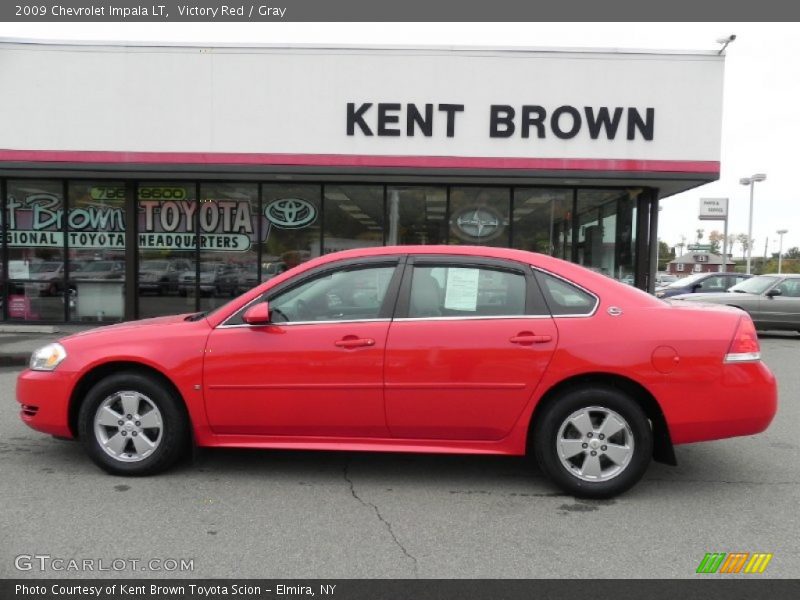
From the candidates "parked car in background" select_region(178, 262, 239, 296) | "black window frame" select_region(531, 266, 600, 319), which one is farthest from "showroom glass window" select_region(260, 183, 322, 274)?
"black window frame" select_region(531, 266, 600, 319)

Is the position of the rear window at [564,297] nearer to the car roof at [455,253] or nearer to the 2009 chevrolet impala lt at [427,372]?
the 2009 chevrolet impala lt at [427,372]

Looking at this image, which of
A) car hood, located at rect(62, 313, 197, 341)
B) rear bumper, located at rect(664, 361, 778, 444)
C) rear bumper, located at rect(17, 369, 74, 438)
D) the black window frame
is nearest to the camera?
rear bumper, located at rect(664, 361, 778, 444)

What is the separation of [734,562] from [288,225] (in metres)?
10.8

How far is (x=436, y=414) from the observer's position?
4.12 metres

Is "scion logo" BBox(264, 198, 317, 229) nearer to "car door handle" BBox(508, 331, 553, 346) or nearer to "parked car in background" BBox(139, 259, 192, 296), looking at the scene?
"parked car in background" BBox(139, 259, 192, 296)

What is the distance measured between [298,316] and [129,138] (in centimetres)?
895

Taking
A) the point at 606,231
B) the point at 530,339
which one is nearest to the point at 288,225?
the point at 606,231

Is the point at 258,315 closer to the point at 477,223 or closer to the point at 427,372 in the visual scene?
the point at 427,372

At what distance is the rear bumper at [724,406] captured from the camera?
13.1ft

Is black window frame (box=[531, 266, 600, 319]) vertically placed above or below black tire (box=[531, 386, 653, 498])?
above

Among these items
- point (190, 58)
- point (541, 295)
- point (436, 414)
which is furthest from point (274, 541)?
point (190, 58)

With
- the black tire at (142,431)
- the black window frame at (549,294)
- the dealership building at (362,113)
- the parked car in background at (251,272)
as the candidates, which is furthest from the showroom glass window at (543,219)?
the black tire at (142,431)

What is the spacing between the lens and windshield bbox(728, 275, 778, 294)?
1380 centimetres
